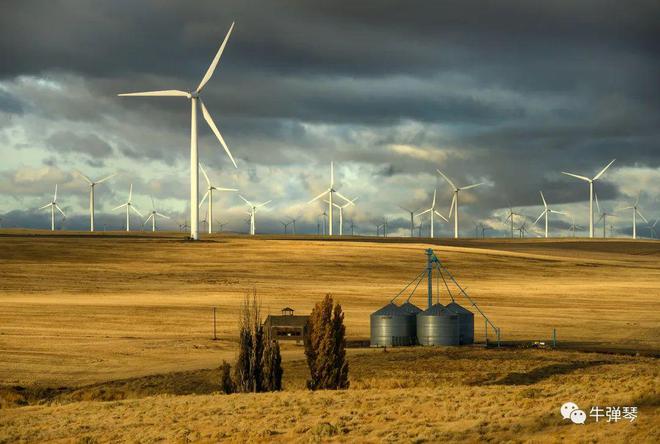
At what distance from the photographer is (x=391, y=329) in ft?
219

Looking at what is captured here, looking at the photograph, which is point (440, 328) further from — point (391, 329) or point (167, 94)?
point (167, 94)

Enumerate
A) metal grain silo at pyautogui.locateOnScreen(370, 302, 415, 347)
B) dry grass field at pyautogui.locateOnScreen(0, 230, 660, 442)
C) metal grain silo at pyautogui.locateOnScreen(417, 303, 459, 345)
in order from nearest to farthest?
dry grass field at pyautogui.locateOnScreen(0, 230, 660, 442), metal grain silo at pyautogui.locateOnScreen(417, 303, 459, 345), metal grain silo at pyautogui.locateOnScreen(370, 302, 415, 347)

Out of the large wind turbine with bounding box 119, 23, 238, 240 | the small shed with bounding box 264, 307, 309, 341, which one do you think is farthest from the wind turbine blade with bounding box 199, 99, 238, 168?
the small shed with bounding box 264, 307, 309, 341

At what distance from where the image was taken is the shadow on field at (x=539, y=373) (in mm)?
51384

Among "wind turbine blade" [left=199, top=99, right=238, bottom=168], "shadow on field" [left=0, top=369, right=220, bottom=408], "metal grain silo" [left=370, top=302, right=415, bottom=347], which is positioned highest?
"wind turbine blade" [left=199, top=99, right=238, bottom=168]

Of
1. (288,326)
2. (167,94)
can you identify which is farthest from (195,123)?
(288,326)

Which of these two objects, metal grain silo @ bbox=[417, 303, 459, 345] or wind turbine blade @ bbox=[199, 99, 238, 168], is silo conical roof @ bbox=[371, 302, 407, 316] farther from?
wind turbine blade @ bbox=[199, 99, 238, 168]

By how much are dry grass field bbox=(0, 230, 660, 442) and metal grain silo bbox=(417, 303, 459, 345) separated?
3080 mm

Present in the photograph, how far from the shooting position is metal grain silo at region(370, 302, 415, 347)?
6662 cm

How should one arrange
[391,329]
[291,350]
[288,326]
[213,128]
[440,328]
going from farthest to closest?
[213,128], [288,326], [391,329], [291,350], [440,328]

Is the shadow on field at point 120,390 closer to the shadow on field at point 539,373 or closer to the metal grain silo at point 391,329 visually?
the shadow on field at point 539,373

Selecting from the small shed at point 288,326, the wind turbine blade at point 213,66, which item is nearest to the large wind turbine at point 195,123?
the wind turbine blade at point 213,66

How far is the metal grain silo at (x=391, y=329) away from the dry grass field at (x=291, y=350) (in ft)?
9.81

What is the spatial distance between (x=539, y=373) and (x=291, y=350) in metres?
18.3
